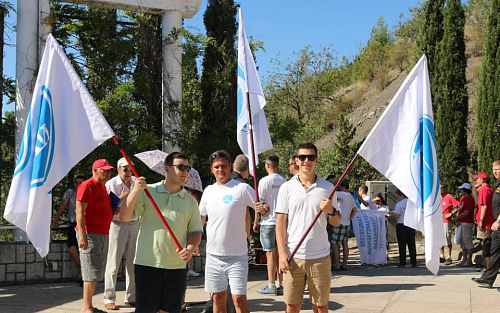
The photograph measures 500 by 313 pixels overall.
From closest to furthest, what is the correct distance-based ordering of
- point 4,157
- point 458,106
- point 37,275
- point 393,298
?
point 393,298, point 37,275, point 4,157, point 458,106

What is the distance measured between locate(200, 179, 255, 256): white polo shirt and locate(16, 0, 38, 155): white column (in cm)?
518

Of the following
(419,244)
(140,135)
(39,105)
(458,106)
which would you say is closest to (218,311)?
(39,105)

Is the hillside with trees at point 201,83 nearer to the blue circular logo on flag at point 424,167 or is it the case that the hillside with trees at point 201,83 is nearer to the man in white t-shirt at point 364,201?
the man in white t-shirt at point 364,201

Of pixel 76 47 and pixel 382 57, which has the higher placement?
pixel 382 57

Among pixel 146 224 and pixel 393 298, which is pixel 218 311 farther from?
pixel 393 298

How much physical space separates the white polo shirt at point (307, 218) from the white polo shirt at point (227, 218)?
1.96 feet

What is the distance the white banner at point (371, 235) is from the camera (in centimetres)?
1225

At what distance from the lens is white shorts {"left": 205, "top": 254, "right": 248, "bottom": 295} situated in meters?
5.64

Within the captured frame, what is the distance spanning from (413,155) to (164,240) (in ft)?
8.20

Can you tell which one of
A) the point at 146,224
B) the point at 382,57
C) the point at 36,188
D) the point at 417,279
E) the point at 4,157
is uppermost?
the point at 382,57

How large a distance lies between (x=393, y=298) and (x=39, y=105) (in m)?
5.46

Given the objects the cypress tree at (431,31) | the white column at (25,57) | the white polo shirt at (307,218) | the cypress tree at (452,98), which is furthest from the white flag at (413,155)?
the cypress tree at (431,31)

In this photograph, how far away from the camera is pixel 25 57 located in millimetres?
9930

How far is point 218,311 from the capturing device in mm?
5668
